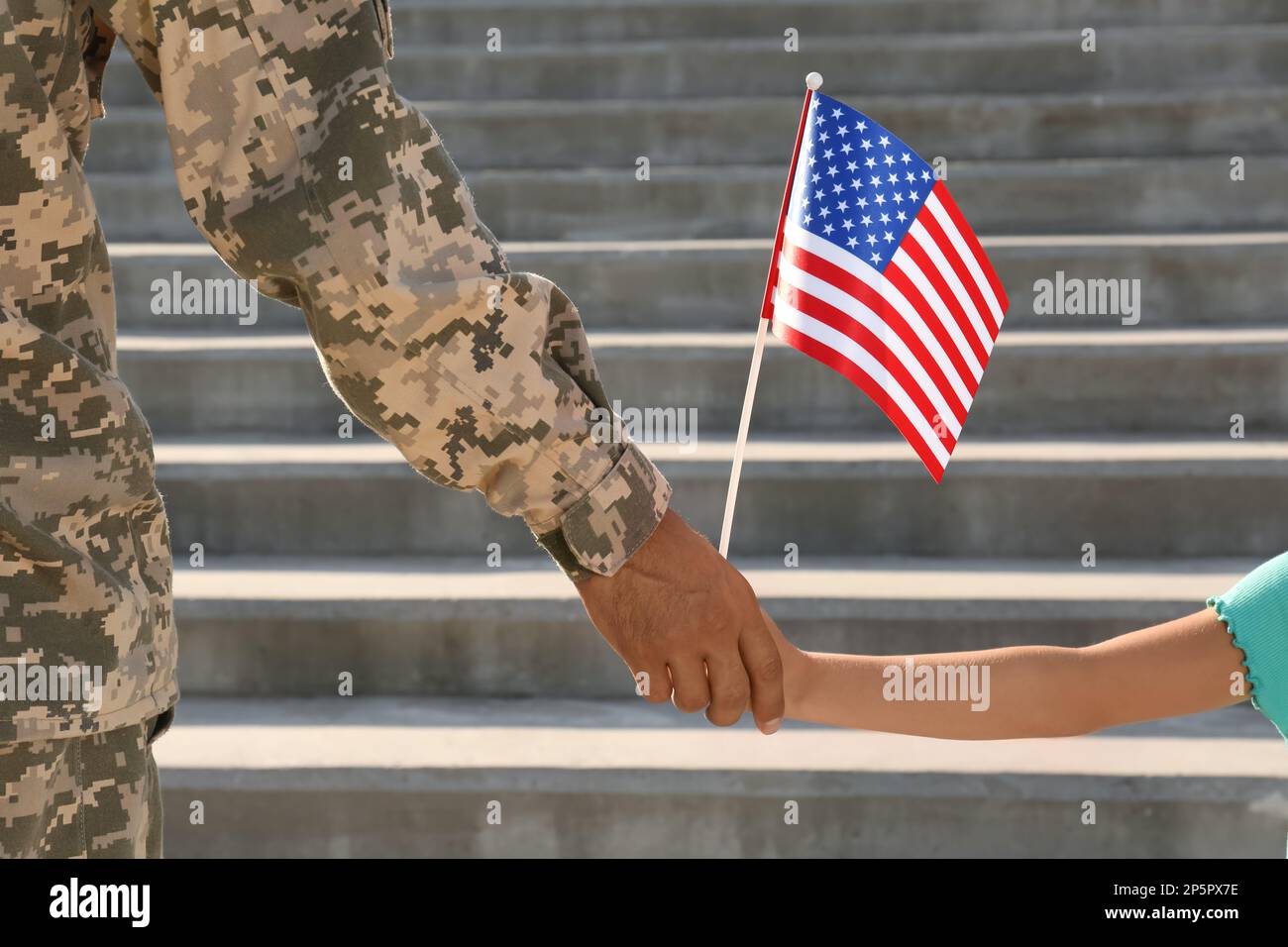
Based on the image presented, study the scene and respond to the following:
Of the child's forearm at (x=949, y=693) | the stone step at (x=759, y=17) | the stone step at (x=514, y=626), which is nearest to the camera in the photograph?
the child's forearm at (x=949, y=693)

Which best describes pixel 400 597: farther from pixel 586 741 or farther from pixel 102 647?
pixel 102 647

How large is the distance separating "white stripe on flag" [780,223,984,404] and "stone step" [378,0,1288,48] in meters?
3.33

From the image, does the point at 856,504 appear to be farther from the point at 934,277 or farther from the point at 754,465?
the point at 934,277

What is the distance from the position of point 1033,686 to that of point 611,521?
1.91 feet

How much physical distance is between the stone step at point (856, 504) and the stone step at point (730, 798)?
2.18 feet

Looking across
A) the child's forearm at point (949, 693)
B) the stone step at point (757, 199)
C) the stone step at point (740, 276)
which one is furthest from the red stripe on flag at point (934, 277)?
the stone step at point (757, 199)

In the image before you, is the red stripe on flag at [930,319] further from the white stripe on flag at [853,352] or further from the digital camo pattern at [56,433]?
the digital camo pattern at [56,433]

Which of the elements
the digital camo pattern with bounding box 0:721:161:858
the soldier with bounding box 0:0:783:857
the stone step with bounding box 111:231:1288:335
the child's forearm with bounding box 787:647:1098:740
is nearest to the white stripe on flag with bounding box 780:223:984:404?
the child's forearm with bounding box 787:647:1098:740

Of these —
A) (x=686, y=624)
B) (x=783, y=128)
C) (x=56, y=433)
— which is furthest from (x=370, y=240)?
(x=783, y=128)

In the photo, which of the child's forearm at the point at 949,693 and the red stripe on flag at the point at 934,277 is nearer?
the child's forearm at the point at 949,693

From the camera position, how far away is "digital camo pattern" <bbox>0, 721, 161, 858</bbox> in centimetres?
113

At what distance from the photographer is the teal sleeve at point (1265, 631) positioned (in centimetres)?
164

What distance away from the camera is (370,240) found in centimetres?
125
